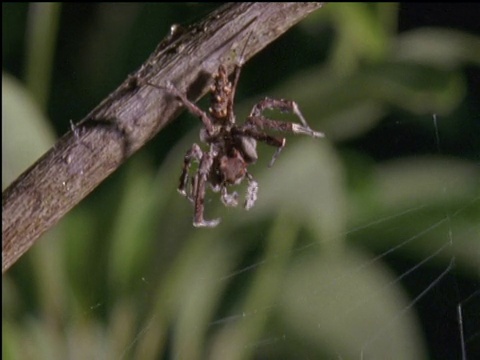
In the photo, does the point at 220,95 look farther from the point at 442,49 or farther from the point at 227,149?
the point at 442,49

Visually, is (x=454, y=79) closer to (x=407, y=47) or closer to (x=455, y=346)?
(x=407, y=47)

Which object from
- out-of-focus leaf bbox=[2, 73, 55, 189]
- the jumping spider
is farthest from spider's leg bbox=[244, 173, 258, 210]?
out-of-focus leaf bbox=[2, 73, 55, 189]

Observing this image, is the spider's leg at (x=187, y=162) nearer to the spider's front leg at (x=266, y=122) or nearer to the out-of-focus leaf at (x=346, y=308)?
the spider's front leg at (x=266, y=122)

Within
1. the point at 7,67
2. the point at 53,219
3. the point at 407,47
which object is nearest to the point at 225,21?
the point at 53,219

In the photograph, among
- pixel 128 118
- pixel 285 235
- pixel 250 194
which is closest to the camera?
pixel 128 118

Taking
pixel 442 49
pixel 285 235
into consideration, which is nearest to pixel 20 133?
pixel 285 235

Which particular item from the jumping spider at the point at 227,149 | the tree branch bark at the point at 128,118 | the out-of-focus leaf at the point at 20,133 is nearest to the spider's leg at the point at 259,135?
the jumping spider at the point at 227,149

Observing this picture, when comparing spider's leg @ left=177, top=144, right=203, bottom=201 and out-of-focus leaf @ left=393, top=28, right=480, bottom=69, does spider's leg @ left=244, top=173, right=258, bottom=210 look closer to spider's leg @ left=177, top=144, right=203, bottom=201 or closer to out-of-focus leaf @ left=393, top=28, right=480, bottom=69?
spider's leg @ left=177, top=144, right=203, bottom=201
